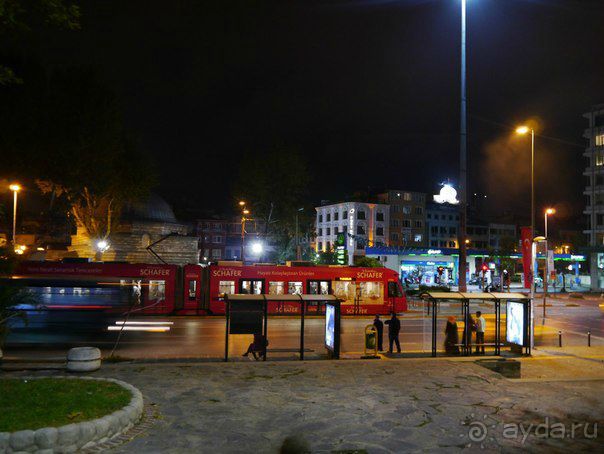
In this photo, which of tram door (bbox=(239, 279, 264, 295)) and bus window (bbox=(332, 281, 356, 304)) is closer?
tram door (bbox=(239, 279, 264, 295))

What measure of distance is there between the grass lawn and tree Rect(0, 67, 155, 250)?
28.1 meters

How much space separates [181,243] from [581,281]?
58389 millimetres

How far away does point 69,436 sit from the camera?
25.5 ft

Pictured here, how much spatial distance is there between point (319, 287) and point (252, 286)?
4185 millimetres

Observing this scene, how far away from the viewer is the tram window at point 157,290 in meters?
27.9

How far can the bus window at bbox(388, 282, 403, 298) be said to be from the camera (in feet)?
103

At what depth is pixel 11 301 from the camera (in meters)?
12.3

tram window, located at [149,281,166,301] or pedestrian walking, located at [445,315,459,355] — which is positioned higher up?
tram window, located at [149,281,166,301]

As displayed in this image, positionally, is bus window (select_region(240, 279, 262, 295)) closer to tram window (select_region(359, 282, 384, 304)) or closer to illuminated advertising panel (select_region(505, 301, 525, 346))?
tram window (select_region(359, 282, 384, 304))

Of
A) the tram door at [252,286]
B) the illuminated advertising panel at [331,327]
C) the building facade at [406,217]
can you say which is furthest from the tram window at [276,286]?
the building facade at [406,217]

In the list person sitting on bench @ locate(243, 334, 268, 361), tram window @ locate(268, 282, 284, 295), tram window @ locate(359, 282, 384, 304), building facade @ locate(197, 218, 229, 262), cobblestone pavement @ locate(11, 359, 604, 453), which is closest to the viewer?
cobblestone pavement @ locate(11, 359, 604, 453)

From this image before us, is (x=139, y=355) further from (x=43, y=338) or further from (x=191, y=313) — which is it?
(x=191, y=313)

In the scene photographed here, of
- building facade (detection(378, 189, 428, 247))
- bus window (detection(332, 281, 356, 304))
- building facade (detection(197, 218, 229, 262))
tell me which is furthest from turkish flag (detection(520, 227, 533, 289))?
building facade (detection(197, 218, 229, 262))

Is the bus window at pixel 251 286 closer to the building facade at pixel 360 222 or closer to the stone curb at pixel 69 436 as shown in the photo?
the stone curb at pixel 69 436
